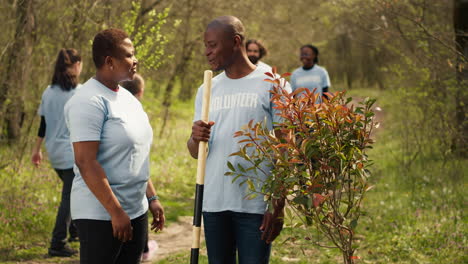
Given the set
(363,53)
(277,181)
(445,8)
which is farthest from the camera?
(363,53)

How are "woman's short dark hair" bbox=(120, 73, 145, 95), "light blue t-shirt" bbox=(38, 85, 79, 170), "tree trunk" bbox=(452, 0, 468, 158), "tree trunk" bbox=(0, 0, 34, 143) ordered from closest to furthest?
1. "woman's short dark hair" bbox=(120, 73, 145, 95)
2. "light blue t-shirt" bbox=(38, 85, 79, 170)
3. "tree trunk" bbox=(452, 0, 468, 158)
4. "tree trunk" bbox=(0, 0, 34, 143)

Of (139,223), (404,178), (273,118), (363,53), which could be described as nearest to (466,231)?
(404,178)

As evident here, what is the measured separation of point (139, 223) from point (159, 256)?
3294mm

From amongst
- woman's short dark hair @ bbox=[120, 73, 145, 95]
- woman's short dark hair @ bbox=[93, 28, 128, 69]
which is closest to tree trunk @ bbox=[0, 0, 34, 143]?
woman's short dark hair @ bbox=[120, 73, 145, 95]

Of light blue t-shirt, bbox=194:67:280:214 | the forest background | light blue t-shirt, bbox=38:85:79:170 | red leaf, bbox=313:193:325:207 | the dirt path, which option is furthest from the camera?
the dirt path

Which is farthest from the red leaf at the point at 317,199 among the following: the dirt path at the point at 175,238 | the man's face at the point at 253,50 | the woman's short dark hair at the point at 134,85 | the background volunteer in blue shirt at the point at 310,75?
the background volunteer in blue shirt at the point at 310,75

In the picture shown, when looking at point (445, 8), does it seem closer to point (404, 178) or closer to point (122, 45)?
point (404, 178)

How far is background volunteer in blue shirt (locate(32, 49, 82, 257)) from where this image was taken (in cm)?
587

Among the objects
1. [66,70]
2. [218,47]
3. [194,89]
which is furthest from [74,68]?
[194,89]

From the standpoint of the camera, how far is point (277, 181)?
10.1ft

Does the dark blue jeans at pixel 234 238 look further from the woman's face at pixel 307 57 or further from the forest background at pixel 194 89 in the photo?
the woman's face at pixel 307 57

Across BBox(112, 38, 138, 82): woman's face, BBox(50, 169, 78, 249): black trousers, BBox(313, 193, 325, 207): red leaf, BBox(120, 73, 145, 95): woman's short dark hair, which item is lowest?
BBox(50, 169, 78, 249): black trousers

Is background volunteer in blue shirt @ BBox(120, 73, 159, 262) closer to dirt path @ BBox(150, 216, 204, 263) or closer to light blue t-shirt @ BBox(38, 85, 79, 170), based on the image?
dirt path @ BBox(150, 216, 204, 263)

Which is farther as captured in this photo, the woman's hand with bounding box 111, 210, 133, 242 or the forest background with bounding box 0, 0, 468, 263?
the forest background with bounding box 0, 0, 468, 263
